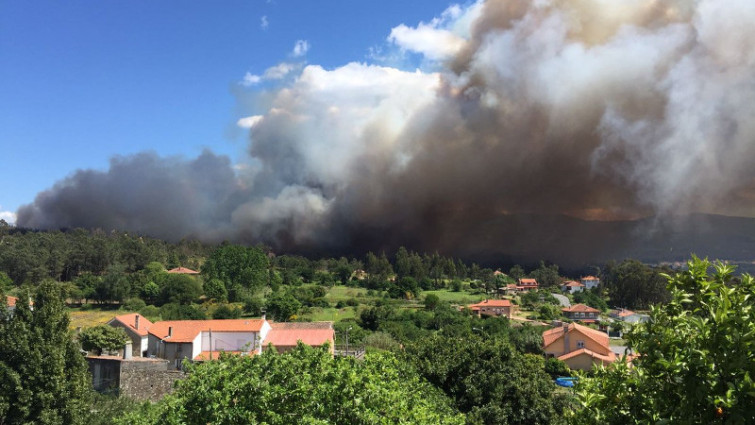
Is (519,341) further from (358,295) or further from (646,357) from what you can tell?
(646,357)

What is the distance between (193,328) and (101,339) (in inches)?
254

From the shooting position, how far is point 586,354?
3938cm

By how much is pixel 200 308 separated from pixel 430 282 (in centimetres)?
4271

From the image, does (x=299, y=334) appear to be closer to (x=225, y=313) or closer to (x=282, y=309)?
(x=282, y=309)

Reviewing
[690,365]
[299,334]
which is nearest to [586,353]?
[299,334]

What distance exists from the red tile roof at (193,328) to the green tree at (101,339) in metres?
3.80

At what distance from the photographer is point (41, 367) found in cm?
1588

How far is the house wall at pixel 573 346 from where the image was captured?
41594 millimetres

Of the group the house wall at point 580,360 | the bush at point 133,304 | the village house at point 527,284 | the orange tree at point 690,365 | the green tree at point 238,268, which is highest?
the green tree at point 238,268

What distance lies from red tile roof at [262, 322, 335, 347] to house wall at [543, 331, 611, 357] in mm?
18609

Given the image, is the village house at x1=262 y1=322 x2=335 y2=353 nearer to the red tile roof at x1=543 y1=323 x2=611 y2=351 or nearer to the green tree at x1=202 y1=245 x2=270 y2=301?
the red tile roof at x1=543 y1=323 x2=611 y2=351

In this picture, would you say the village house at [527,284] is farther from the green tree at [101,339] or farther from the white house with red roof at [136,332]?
the green tree at [101,339]

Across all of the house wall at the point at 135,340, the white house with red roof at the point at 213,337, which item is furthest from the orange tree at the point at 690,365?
the house wall at the point at 135,340

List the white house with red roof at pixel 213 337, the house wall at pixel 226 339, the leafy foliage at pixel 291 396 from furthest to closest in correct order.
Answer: the house wall at pixel 226 339 < the white house with red roof at pixel 213 337 < the leafy foliage at pixel 291 396
